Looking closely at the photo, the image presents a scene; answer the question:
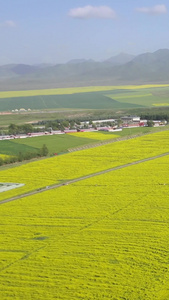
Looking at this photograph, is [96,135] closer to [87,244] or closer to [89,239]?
[89,239]

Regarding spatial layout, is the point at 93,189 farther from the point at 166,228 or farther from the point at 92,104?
the point at 92,104

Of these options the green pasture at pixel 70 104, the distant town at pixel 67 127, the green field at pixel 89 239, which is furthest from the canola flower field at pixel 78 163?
the green pasture at pixel 70 104

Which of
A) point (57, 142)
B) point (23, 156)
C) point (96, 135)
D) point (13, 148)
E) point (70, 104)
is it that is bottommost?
point (23, 156)

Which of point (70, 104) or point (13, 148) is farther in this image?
point (70, 104)

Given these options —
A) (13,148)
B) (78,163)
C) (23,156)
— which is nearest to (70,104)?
(13,148)

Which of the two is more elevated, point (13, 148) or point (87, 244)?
point (13, 148)

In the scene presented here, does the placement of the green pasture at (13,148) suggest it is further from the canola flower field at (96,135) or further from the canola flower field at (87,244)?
the canola flower field at (87,244)
